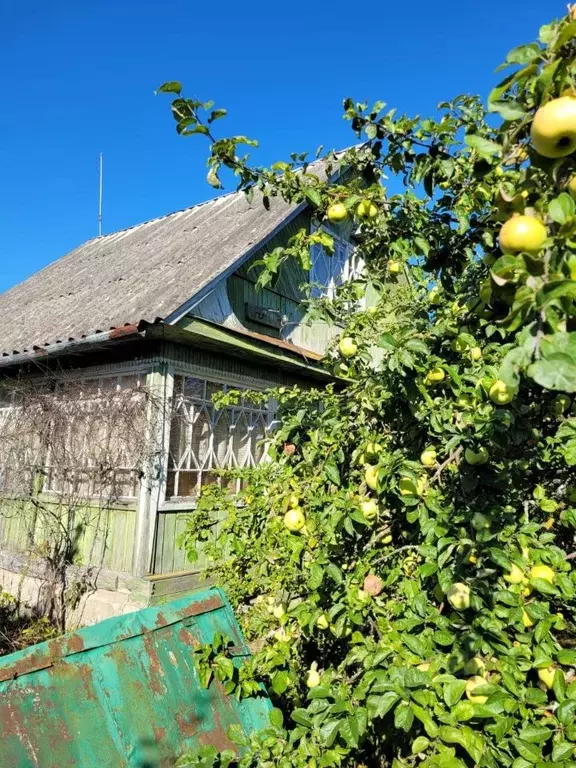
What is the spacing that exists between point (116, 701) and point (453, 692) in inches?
50.2

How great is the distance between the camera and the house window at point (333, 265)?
939 centimetres

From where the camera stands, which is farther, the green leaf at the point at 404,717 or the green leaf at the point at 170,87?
the green leaf at the point at 170,87

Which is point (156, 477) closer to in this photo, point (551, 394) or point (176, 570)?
point (176, 570)

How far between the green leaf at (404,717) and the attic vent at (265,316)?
Result: 20.4 feet

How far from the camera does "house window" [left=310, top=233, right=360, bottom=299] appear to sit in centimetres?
939

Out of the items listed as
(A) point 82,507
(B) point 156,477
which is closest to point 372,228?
(B) point 156,477

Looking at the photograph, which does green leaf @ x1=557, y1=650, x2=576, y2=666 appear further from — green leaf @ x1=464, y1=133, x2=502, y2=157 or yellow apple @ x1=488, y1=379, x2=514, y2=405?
green leaf @ x1=464, y1=133, x2=502, y2=157

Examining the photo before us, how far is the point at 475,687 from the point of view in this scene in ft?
4.89

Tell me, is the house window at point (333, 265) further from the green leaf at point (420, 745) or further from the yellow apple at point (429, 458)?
the green leaf at point (420, 745)

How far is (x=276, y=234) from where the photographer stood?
25.8 ft

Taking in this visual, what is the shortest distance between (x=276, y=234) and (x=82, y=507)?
14.6 ft

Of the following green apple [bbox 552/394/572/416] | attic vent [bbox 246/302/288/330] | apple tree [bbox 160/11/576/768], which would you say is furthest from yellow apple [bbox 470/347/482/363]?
attic vent [bbox 246/302/288/330]

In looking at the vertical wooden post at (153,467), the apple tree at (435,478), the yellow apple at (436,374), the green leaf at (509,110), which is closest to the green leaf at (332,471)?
the apple tree at (435,478)

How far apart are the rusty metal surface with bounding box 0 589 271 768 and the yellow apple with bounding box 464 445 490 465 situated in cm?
136
